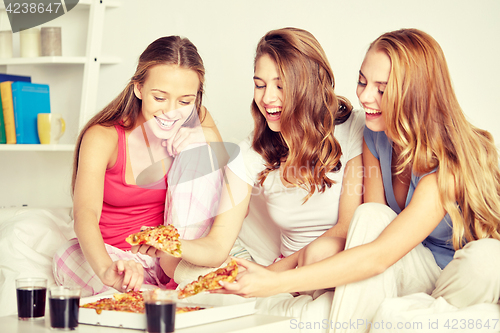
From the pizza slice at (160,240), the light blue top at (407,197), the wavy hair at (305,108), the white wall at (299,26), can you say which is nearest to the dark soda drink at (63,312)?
the pizza slice at (160,240)

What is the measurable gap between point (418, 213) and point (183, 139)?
826 millimetres

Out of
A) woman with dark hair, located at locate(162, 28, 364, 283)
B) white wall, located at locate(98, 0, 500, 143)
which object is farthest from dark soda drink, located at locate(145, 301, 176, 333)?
white wall, located at locate(98, 0, 500, 143)

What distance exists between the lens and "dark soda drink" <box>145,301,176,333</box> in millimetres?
827

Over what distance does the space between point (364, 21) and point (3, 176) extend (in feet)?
6.65

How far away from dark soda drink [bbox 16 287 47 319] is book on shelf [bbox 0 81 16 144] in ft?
4.83

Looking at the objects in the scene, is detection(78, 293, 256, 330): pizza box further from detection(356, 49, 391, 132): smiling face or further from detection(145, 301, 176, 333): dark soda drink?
detection(356, 49, 391, 132): smiling face

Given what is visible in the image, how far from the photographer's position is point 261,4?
216cm

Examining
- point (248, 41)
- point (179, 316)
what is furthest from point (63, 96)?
point (179, 316)

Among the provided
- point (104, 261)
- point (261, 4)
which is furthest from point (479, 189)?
point (261, 4)

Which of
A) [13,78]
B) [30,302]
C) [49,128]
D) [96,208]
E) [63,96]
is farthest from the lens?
[63,96]

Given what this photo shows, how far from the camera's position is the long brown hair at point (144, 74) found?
5.25 ft

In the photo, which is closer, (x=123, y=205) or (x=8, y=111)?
(x=123, y=205)

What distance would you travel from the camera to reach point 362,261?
1143mm

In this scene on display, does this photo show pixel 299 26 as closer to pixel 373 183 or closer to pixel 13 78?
pixel 373 183
